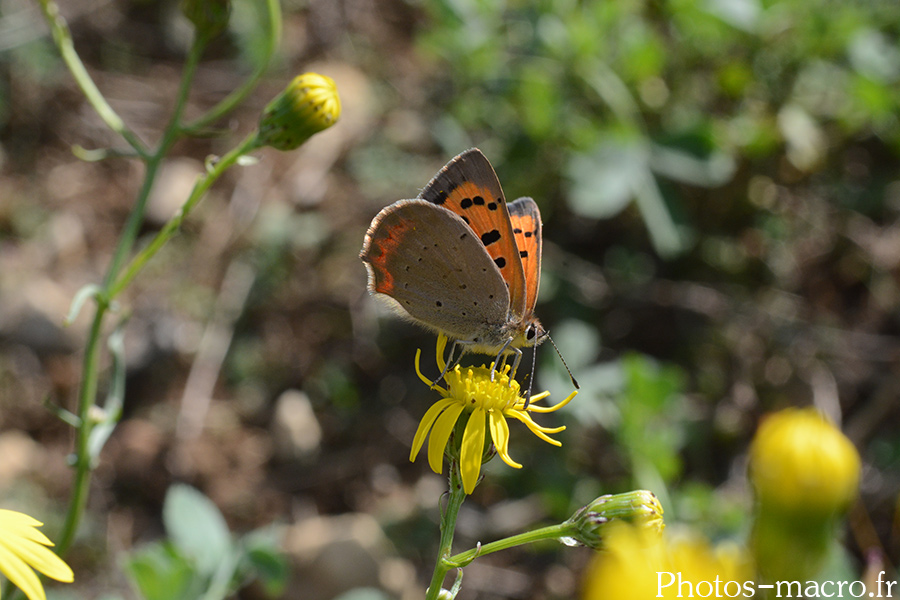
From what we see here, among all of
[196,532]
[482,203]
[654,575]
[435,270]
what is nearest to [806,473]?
[654,575]

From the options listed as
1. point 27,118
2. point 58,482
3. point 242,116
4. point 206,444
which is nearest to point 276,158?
point 242,116

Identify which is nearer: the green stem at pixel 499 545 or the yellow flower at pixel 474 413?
the green stem at pixel 499 545

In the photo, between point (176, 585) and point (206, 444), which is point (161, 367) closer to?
point (206, 444)

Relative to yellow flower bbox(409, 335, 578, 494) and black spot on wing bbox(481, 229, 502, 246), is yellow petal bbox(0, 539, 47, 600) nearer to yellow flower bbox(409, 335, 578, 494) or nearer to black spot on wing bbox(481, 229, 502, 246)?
yellow flower bbox(409, 335, 578, 494)

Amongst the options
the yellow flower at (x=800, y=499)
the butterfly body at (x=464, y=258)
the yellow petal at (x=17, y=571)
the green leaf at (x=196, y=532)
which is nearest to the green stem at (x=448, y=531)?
the butterfly body at (x=464, y=258)

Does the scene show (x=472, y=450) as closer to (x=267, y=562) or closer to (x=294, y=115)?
(x=267, y=562)

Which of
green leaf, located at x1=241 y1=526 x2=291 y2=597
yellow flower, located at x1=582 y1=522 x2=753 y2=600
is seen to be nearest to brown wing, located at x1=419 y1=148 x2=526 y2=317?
yellow flower, located at x1=582 y1=522 x2=753 y2=600

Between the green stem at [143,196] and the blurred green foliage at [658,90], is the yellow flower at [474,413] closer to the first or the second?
the green stem at [143,196]
